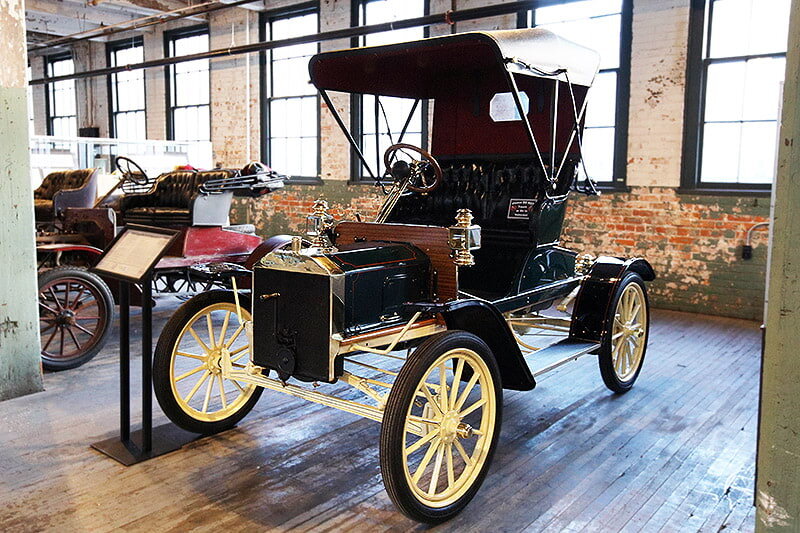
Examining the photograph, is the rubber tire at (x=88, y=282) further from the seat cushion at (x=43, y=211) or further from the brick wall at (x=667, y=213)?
the brick wall at (x=667, y=213)

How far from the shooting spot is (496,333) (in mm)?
3100

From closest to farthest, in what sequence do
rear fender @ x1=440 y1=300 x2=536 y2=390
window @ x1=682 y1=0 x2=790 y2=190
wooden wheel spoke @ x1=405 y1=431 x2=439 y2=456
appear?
1. wooden wheel spoke @ x1=405 y1=431 x2=439 y2=456
2. rear fender @ x1=440 y1=300 x2=536 y2=390
3. window @ x1=682 y1=0 x2=790 y2=190

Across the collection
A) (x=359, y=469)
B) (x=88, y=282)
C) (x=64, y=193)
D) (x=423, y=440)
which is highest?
(x=64, y=193)

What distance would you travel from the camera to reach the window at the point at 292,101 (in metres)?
10.2

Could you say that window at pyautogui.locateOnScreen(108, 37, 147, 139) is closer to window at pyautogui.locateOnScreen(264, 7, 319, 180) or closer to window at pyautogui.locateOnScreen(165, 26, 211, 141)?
window at pyautogui.locateOnScreen(165, 26, 211, 141)

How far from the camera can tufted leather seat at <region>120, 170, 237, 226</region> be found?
5949 millimetres

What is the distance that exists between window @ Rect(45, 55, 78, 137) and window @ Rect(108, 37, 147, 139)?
4.38 ft

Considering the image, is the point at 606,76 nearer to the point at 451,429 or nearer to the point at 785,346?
the point at 451,429

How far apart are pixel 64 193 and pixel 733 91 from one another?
20.7ft

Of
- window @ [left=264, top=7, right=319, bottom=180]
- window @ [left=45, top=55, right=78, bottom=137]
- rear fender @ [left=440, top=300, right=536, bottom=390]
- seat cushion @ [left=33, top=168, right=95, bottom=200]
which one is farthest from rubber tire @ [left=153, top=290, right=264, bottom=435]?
window @ [left=45, top=55, right=78, bottom=137]

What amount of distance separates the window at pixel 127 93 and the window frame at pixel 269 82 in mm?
3097

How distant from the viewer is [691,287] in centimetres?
670

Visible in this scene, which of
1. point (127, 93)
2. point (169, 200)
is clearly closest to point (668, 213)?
point (169, 200)

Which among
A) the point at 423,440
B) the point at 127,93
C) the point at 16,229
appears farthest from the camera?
the point at 127,93
